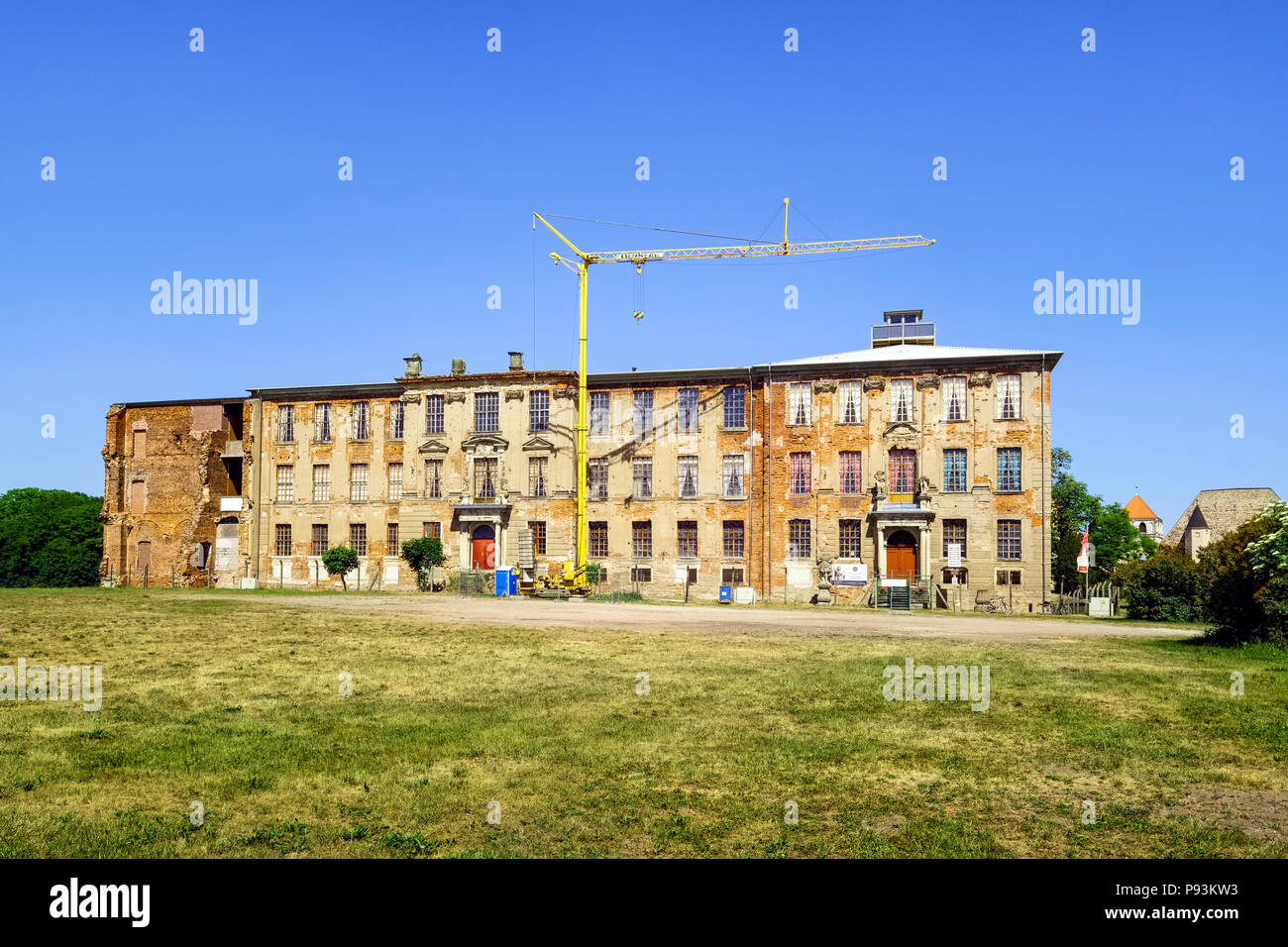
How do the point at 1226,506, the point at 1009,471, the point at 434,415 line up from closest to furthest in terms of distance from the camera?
the point at 1009,471 → the point at 434,415 → the point at 1226,506

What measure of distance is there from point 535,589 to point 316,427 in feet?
60.5

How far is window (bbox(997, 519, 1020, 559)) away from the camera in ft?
140

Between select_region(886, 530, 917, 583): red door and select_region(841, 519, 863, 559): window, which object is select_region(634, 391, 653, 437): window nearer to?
select_region(841, 519, 863, 559): window

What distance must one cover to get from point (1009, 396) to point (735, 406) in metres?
13.5

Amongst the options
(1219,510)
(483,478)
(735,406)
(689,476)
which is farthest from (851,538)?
(1219,510)

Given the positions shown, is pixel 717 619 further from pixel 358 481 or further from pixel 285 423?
pixel 285 423

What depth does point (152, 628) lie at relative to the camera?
2442 centimetres

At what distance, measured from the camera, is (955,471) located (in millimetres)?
43562

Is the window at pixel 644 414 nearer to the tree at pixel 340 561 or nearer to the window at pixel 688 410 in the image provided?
the window at pixel 688 410

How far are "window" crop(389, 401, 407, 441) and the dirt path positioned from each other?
13708 millimetres

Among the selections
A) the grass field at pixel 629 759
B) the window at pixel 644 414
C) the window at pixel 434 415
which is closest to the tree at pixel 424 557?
the window at pixel 434 415

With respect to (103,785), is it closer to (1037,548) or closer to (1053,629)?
(1053,629)

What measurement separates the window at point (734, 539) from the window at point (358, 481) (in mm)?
21189

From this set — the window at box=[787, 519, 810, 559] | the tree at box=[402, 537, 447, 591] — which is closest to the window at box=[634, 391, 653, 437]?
the window at box=[787, 519, 810, 559]
